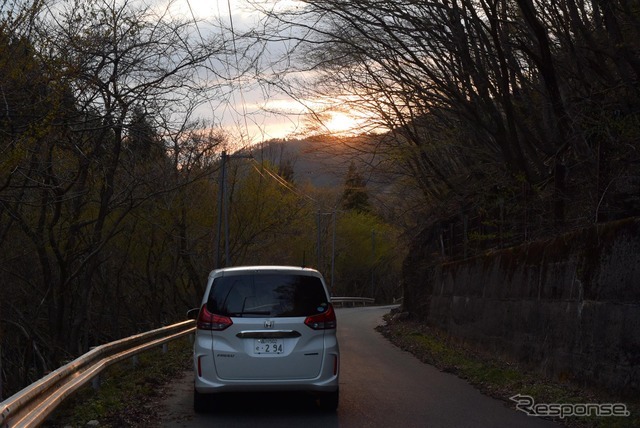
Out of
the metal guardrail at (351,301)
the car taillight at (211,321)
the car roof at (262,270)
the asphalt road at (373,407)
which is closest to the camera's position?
the asphalt road at (373,407)

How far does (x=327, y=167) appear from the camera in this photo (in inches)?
1017

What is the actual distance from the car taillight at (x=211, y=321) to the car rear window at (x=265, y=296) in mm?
62

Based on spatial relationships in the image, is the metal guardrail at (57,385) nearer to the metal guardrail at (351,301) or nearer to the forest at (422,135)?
the forest at (422,135)

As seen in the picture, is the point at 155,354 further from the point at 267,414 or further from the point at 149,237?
the point at 149,237

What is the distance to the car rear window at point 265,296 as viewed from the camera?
10125 millimetres

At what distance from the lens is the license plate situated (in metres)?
9.88

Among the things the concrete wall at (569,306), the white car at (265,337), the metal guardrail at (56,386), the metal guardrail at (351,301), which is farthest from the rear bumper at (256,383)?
the metal guardrail at (351,301)

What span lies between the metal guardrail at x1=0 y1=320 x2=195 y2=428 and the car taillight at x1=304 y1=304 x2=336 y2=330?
115 inches

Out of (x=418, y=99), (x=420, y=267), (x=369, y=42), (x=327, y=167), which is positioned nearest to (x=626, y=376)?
(x=369, y=42)

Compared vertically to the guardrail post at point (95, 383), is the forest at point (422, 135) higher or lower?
higher

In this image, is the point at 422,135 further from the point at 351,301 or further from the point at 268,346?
the point at 351,301

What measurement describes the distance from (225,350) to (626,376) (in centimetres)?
489

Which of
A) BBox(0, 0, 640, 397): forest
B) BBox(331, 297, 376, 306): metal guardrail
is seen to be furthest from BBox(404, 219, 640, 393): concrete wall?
BBox(331, 297, 376, 306): metal guardrail

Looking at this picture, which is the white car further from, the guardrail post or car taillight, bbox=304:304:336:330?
the guardrail post
